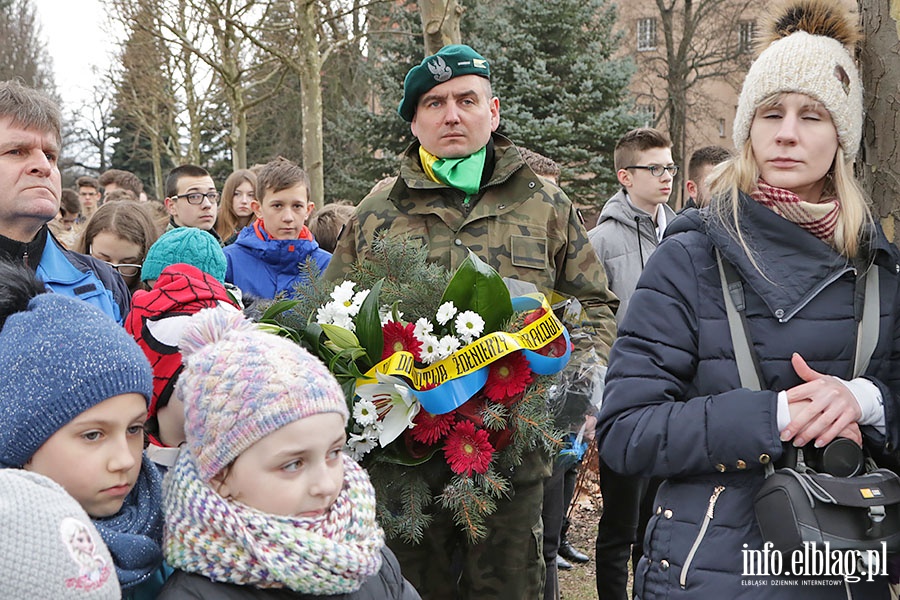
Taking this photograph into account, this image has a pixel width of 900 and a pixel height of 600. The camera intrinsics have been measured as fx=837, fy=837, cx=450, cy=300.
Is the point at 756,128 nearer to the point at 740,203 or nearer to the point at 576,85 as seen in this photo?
the point at 740,203

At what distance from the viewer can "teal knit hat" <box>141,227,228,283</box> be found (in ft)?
11.2

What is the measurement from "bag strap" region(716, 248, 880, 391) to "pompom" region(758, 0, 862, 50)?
781mm

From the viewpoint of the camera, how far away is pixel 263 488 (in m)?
1.91

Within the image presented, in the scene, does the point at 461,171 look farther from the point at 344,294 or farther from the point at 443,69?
the point at 344,294

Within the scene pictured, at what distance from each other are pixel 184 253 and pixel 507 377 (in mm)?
1440

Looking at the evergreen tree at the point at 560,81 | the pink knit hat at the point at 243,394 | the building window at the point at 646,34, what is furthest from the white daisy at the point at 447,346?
the building window at the point at 646,34

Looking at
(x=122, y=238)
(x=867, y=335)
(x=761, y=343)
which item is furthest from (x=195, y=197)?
(x=867, y=335)

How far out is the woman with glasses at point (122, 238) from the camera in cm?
461

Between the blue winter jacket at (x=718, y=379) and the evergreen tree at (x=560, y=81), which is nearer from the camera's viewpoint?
the blue winter jacket at (x=718, y=379)

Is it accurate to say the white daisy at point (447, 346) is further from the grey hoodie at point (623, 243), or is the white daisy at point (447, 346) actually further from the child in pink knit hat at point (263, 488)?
the grey hoodie at point (623, 243)

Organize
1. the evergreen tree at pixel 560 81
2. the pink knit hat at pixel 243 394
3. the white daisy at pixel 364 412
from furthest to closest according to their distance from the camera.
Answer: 1. the evergreen tree at pixel 560 81
2. the white daisy at pixel 364 412
3. the pink knit hat at pixel 243 394

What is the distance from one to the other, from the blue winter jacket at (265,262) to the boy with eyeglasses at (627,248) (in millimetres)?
1970

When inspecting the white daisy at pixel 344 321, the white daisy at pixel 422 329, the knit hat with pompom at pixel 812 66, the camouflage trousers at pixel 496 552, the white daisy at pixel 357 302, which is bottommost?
the camouflage trousers at pixel 496 552

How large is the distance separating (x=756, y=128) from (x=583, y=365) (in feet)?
3.46
